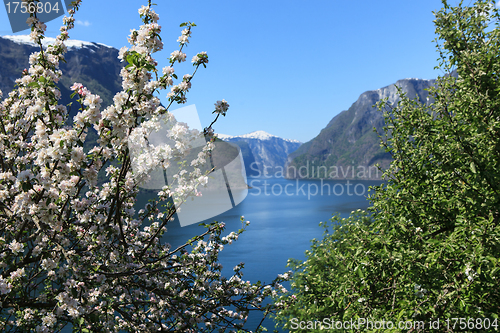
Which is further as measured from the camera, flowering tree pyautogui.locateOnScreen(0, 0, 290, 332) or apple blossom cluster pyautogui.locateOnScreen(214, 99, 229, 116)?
apple blossom cluster pyautogui.locateOnScreen(214, 99, 229, 116)

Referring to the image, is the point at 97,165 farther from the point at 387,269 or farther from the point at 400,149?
the point at 400,149

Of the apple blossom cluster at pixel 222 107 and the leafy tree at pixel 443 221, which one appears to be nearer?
the leafy tree at pixel 443 221

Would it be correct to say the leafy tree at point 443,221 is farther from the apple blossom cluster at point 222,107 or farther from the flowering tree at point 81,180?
the apple blossom cluster at point 222,107

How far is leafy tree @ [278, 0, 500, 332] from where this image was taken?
4.69 m

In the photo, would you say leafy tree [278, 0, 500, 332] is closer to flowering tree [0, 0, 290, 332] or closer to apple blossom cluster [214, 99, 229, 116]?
flowering tree [0, 0, 290, 332]

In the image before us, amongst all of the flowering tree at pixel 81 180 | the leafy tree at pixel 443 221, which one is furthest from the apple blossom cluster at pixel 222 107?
the leafy tree at pixel 443 221

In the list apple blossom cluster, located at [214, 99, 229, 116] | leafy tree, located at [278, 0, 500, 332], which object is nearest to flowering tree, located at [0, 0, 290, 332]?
apple blossom cluster, located at [214, 99, 229, 116]

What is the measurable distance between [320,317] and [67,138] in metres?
10.9

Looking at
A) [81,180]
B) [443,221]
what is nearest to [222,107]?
[81,180]

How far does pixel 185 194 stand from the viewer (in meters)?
5.48

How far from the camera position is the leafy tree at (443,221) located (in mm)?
4691

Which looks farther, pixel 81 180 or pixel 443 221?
pixel 443 221

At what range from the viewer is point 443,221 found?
284 inches

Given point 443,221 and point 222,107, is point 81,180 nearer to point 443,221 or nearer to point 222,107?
point 222,107
